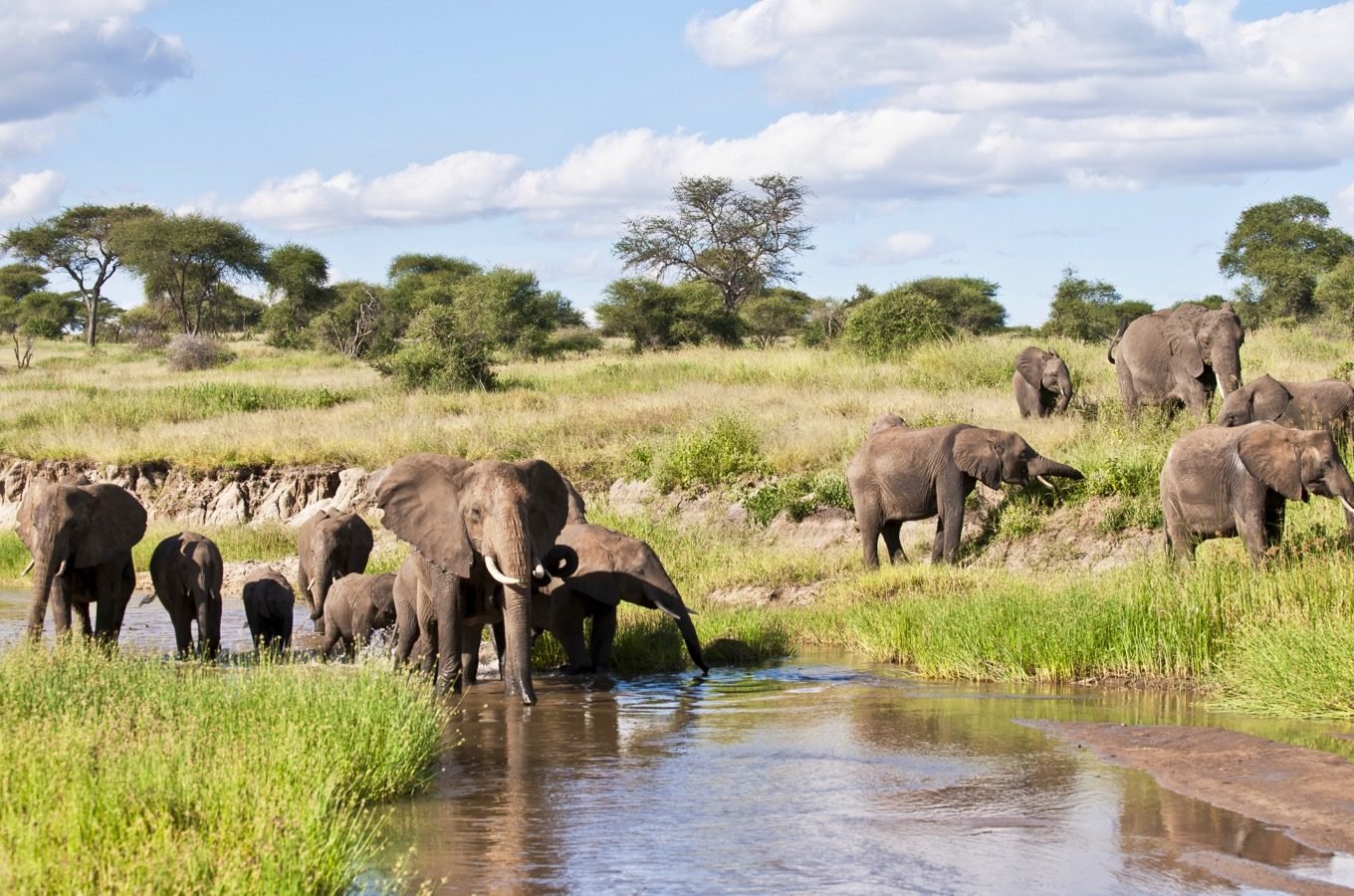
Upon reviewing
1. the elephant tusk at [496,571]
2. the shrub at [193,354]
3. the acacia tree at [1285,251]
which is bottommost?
the elephant tusk at [496,571]

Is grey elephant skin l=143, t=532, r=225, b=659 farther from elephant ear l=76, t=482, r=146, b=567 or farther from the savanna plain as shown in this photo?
the savanna plain

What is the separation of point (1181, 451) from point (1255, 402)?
4.01 metres

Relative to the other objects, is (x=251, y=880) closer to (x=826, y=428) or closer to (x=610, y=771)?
(x=610, y=771)

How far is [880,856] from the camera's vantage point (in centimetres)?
816

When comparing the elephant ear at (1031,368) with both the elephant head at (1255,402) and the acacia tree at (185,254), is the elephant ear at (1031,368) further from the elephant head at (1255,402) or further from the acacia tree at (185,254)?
the acacia tree at (185,254)

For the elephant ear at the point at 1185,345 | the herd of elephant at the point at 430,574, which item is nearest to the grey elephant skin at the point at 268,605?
the herd of elephant at the point at 430,574

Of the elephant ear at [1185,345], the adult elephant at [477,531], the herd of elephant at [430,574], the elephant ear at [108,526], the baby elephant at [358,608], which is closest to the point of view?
the adult elephant at [477,531]

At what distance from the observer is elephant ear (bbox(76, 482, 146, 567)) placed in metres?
14.4

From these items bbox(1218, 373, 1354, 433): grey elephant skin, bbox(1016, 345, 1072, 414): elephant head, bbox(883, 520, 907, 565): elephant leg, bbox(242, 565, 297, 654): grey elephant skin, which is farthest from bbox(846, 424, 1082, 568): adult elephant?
bbox(242, 565, 297, 654): grey elephant skin

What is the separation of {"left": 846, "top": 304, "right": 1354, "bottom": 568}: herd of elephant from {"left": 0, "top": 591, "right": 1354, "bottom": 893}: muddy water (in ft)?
8.73

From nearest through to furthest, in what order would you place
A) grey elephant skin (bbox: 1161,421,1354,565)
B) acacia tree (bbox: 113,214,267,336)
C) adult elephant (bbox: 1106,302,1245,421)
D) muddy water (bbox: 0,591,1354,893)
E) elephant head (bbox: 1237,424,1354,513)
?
muddy water (bbox: 0,591,1354,893) → elephant head (bbox: 1237,424,1354,513) → grey elephant skin (bbox: 1161,421,1354,565) → adult elephant (bbox: 1106,302,1245,421) → acacia tree (bbox: 113,214,267,336)

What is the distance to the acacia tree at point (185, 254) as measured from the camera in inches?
2514

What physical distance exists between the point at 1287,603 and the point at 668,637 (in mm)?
5237

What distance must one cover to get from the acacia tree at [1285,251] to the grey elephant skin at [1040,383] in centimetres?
2969
